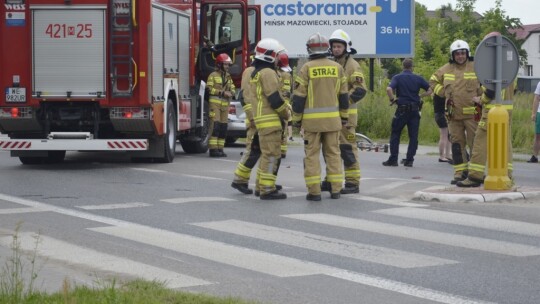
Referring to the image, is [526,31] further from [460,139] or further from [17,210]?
[17,210]

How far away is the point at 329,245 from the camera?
32.7 ft

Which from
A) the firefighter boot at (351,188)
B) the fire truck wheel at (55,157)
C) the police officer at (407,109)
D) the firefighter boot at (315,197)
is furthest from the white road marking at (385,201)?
the fire truck wheel at (55,157)

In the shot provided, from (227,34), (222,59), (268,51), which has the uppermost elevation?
(227,34)

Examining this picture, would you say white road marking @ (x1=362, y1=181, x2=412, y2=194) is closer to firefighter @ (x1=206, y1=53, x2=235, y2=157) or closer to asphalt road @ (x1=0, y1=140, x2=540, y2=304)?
asphalt road @ (x1=0, y1=140, x2=540, y2=304)

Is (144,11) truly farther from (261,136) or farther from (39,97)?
(261,136)

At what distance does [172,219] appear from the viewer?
11781mm

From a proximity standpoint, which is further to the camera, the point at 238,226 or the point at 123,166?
the point at 123,166

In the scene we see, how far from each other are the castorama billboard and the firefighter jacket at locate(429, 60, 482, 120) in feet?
71.4

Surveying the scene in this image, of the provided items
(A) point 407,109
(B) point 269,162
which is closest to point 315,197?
(B) point 269,162

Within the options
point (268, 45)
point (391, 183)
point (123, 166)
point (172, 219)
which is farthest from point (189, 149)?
point (172, 219)

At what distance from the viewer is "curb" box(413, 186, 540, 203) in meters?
13.1

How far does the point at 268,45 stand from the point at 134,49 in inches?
198

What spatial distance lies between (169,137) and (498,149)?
25.2ft

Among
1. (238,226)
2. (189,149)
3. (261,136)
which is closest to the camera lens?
(238,226)
